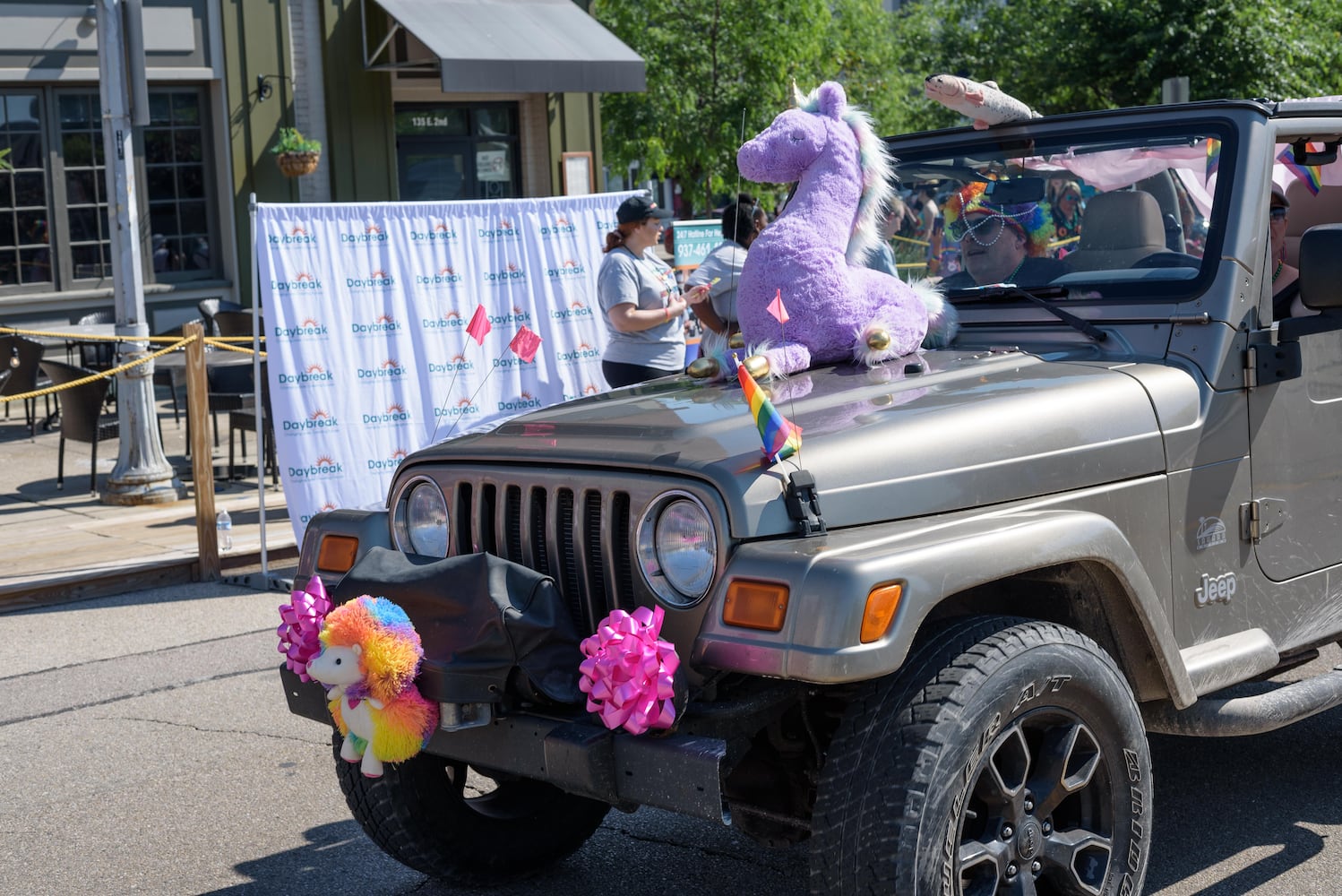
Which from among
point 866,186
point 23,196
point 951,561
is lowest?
point 951,561

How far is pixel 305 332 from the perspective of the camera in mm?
7570

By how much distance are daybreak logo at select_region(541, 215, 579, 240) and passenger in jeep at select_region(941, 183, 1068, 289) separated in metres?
4.21

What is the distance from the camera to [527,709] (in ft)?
10.6

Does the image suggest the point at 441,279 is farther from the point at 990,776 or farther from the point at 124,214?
the point at 990,776

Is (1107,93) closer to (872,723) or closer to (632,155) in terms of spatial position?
(632,155)

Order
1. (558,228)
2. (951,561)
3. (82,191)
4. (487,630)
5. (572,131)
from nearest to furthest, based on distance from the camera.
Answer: (951,561)
(487,630)
(558,228)
(82,191)
(572,131)

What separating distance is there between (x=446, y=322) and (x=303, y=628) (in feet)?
15.8

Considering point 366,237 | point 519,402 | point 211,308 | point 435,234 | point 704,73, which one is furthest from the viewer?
point 704,73

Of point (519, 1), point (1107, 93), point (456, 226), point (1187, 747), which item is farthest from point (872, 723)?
point (1107, 93)

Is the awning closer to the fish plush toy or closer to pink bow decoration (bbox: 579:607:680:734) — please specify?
the fish plush toy

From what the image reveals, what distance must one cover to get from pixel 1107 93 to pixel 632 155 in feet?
21.3

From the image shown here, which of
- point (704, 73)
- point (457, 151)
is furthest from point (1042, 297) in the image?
point (704, 73)

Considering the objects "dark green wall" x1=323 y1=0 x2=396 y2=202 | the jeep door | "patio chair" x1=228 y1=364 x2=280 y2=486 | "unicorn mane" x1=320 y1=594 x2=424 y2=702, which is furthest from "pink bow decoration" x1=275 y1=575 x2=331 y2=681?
"dark green wall" x1=323 y1=0 x2=396 y2=202

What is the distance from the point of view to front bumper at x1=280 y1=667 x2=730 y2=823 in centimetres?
289
